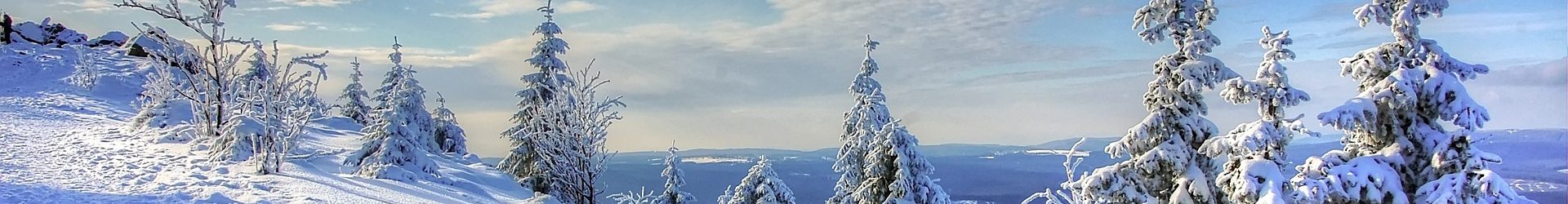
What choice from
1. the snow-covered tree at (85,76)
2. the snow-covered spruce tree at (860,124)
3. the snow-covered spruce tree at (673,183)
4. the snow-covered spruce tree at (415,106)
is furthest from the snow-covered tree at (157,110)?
the snow-covered spruce tree at (860,124)

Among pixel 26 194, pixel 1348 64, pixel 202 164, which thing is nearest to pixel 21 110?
pixel 202 164

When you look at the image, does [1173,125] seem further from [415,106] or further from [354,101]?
[354,101]

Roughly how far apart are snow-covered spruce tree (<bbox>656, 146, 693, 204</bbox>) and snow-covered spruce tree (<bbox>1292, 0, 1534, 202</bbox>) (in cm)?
1571

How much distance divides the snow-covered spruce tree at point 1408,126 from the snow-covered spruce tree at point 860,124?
1038 centimetres

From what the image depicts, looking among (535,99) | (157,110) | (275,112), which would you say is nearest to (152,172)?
(275,112)

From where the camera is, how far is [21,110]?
27.9m

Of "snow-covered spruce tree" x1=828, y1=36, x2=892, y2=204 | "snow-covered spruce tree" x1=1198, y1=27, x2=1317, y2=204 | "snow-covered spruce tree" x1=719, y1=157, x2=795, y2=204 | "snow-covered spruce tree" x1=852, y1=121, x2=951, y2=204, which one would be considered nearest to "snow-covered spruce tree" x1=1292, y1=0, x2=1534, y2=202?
"snow-covered spruce tree" x1=1198, y1=27, x2=1317, y2=204

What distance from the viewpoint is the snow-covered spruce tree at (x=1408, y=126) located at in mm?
8953

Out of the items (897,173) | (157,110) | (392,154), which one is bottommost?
(897,173)

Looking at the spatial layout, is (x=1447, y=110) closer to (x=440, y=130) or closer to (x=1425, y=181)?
(x=1425, y=181)

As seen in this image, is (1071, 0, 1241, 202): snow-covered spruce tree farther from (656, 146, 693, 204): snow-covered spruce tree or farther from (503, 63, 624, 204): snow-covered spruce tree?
(656, 146, 693, 204): snow-covered spruce tree

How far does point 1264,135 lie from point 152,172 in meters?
17.6

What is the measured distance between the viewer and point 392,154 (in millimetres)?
19234

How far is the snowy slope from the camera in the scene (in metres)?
13.6
